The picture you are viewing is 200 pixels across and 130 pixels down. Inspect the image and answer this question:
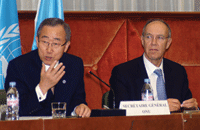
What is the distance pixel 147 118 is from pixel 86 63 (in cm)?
204

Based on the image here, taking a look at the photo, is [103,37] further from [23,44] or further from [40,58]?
[40,58]

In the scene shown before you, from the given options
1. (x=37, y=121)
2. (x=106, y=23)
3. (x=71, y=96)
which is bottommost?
(x=71, y=96)

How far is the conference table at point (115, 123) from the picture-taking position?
51.0 inches

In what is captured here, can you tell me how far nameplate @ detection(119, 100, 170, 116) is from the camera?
1.62 metres

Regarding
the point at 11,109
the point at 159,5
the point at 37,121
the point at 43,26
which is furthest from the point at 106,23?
the point at 37,121

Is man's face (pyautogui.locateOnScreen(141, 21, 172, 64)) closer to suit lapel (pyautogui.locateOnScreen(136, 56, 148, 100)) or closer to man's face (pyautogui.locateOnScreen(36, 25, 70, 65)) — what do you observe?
suit lapel (pyautogui.locateOnScreen(136, 56, 148, 100))

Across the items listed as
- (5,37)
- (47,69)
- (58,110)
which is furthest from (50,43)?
(5,37)

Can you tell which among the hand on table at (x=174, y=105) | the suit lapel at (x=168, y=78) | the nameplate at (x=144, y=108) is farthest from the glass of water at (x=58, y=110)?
the suit lapel at (x=168, y=78)

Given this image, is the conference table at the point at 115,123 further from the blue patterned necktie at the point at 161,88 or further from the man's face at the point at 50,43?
the man's face at the point at 50,43

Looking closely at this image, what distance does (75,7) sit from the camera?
4.56 metres

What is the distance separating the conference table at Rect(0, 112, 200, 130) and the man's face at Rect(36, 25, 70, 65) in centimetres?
108

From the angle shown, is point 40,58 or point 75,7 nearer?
point 40,58

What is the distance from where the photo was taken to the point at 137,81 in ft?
8.39

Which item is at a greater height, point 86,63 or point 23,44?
point 23,44
